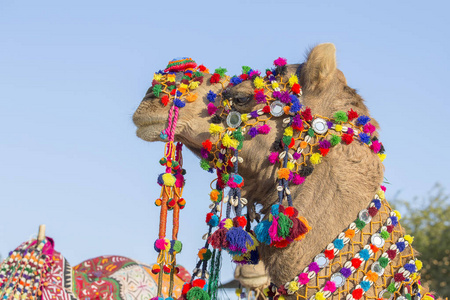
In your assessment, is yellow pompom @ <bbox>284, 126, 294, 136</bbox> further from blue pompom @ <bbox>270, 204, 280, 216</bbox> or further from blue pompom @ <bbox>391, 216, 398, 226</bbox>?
blue pompom @ <bbox>391, 216, 398, 226</bbox>

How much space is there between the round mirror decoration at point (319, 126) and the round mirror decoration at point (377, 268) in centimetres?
81

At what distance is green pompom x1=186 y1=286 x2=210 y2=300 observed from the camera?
3.37 m

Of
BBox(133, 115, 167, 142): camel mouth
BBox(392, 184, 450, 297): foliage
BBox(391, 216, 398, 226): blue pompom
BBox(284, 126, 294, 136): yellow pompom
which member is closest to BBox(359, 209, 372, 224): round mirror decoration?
BBox(391, 216, 398, 226): blue pompom

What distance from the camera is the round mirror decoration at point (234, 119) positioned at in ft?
11.9

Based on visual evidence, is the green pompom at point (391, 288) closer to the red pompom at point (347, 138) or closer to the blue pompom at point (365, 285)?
the blue pompom at point (365, 285)

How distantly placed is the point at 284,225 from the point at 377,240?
559 mm

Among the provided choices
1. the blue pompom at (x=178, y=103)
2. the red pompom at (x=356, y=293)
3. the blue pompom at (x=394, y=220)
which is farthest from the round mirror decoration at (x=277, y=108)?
the red pompom at (x=356, y=293)

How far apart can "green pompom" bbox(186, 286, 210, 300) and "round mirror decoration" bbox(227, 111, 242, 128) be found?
1.02 m

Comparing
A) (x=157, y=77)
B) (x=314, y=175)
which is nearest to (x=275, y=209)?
(x=314, y=175)

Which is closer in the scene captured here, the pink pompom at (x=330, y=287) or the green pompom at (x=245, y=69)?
the pink pompom at (x=330, y=287)

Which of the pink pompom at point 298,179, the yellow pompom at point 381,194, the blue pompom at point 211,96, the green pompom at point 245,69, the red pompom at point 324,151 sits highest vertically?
the green pompom at point 245,69

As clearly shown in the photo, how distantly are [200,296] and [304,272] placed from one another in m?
0.62

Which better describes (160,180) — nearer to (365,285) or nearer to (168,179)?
(168,179)

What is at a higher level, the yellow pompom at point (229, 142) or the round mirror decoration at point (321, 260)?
the yellow pompom at point (229, 142)
